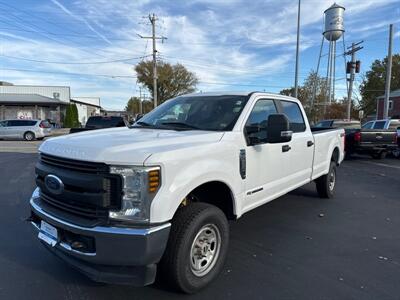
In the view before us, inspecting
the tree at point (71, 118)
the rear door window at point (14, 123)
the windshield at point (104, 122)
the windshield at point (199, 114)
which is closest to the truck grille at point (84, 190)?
the windshield at point (199, 114)

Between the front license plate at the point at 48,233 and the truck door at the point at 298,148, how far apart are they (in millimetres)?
3070

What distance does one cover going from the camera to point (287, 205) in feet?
21.3

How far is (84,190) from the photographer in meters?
2.91

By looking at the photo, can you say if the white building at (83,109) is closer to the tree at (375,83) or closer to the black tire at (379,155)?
the black tire at (379,155)

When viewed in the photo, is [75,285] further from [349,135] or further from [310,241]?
[349,135]

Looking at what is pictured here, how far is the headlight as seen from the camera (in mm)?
2771

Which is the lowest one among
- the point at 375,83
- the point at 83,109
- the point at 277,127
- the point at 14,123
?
the point at 14,123

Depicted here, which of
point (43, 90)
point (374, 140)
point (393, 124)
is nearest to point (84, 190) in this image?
point (374, 140)

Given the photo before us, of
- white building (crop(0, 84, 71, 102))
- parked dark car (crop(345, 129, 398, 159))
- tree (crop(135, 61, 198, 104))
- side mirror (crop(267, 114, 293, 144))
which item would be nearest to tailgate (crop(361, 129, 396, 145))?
parked dark car (crop(345, 129, 398, 159))

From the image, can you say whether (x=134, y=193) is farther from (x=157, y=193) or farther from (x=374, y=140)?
(x=374, y=140)

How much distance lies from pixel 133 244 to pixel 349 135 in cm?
1366

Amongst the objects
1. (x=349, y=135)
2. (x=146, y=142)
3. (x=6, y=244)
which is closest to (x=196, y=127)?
(x=146, y=142)

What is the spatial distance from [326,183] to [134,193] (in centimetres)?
513

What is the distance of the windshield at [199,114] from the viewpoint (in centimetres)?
416
